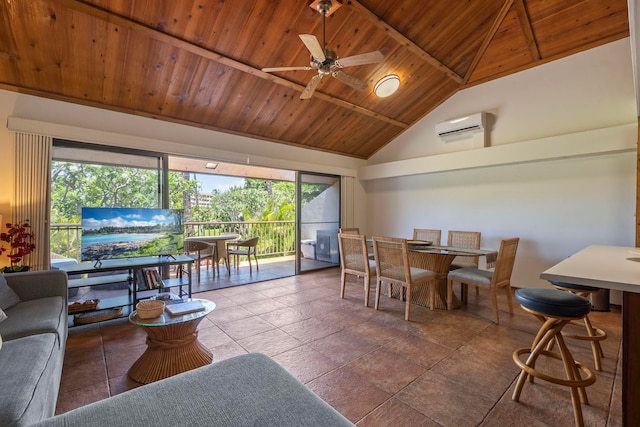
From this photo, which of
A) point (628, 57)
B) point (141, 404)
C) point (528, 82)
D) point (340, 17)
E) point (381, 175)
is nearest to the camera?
point (141, 404)

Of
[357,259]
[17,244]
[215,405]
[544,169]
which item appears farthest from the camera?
[544,169]

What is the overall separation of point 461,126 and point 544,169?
1.34 m

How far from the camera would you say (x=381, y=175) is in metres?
5.86

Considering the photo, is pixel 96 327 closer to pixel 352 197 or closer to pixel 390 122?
pixel 352 197

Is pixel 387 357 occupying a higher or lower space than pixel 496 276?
lower

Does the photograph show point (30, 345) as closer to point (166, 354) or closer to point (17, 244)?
point (166, 354)

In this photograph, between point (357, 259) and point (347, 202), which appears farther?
point (347, 202)

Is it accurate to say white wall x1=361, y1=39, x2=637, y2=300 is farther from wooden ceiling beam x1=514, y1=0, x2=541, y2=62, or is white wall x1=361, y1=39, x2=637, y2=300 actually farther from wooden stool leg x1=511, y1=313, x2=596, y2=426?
wooden stool leg x1=511, y1=313, x2=596, y2=426

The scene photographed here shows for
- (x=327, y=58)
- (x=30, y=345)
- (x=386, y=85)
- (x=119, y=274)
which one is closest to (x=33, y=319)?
(x=30, y=345)

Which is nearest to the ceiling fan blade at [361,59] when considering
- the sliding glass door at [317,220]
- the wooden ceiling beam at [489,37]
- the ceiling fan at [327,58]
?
the ceiling fan at [327,58]

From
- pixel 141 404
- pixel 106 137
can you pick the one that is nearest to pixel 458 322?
pixel 141 404

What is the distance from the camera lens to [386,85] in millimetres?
4094

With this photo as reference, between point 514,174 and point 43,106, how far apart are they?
19.9ft

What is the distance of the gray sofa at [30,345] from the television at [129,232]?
0.61 m
